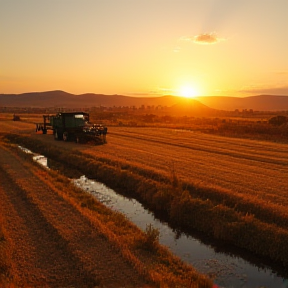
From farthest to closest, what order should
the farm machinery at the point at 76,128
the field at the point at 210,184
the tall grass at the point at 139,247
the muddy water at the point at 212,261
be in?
1. the farm machinery at the point at 76,128
2. the field at the point at 210,184
3. the muddy water at the point at 212,261
4. the tall grass at the point at 139,247

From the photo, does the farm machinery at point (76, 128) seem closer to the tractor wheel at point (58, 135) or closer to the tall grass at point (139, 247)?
the tractor wheel at point (58, 135)

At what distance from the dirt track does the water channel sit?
2.67 meters

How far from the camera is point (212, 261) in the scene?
10.4 m

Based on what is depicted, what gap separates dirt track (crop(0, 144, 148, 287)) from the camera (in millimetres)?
7977

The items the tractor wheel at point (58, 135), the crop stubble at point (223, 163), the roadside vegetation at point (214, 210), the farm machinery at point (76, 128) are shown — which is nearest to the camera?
the roadside vegetation at point (214, 210)

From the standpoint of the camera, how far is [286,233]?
10.8m

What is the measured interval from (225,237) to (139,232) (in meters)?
3.15

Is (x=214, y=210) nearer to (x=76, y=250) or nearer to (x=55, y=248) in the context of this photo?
(x=76, y=250)

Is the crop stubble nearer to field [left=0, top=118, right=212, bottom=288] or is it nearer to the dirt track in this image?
field [left=0, top=118, right=212, bottom=288]

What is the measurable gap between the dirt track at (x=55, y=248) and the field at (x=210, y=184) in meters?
4.47

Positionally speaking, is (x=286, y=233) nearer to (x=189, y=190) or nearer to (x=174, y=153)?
(x=189, y=190)

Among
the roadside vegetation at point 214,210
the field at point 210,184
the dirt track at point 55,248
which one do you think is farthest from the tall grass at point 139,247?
the field at point 210,184

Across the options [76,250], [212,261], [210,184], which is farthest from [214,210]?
[76,250]

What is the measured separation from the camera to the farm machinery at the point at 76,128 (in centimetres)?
3325
